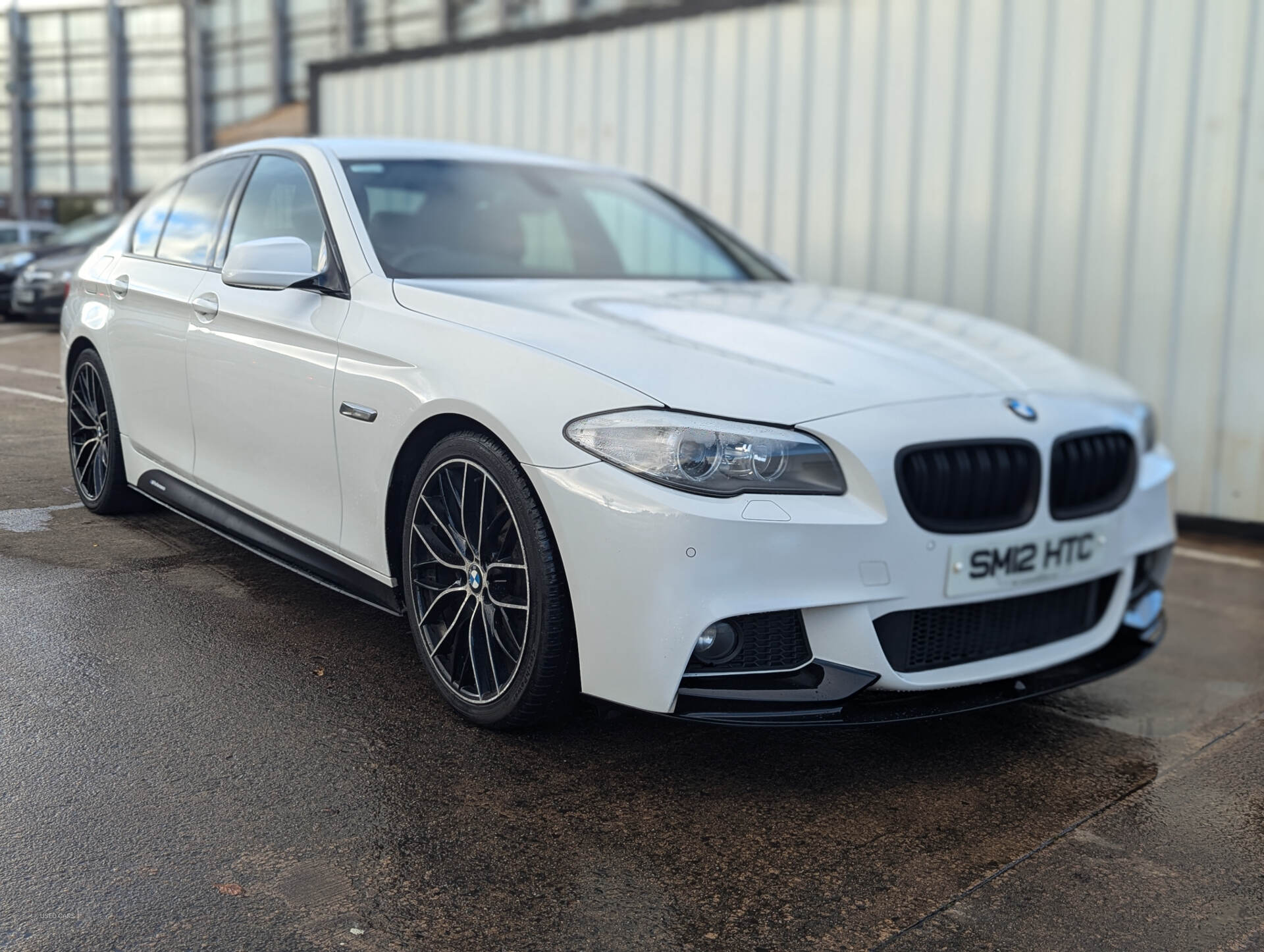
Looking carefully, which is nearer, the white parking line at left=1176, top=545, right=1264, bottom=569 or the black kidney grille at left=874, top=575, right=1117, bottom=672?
the black kidney grille at left=874, top=575, right=1117, bottom=672

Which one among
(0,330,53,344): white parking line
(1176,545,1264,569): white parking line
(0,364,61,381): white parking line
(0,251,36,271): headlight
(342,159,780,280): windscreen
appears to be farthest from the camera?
(0,251,36,271): headlight

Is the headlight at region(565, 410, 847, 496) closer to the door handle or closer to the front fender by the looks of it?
the front fender

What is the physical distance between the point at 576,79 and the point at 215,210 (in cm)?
487

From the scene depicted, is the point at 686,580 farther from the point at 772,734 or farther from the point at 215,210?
the point at 215,210

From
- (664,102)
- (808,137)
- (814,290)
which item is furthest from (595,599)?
(664,102)

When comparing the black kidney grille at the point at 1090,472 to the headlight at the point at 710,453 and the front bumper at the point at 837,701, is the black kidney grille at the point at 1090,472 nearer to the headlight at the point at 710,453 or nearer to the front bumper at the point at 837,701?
the front bumper at the point at 837,701

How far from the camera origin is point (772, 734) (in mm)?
3303

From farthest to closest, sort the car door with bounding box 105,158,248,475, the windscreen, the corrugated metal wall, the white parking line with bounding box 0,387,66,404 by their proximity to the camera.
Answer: the white parking line with bounding box 0,387,66,404
the corrugated metal wall
the car door with bounding box 105,158,248,475
the windscreen

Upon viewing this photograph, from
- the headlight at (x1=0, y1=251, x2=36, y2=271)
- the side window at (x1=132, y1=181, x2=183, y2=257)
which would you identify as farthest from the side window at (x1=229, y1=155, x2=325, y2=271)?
the headlight at (x1=0, y1=251, x2=36, y2=271)

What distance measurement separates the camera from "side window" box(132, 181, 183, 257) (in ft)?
15.6

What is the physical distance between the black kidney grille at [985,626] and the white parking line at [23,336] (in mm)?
11523

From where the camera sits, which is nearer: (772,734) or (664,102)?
(772,734)

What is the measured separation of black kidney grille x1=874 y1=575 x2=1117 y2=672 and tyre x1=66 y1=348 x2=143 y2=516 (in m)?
3.20

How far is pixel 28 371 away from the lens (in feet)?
32.4
